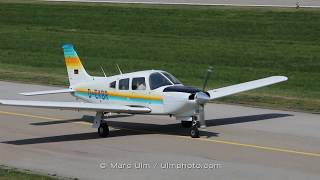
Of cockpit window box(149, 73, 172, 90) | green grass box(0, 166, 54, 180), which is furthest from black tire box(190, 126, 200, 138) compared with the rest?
green grass box(0, 166, 54, 180)

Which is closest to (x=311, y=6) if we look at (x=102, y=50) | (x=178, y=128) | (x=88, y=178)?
(x=102, y=50)

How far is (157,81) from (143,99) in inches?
25.0

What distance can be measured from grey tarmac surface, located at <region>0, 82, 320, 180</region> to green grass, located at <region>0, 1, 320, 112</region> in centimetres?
373

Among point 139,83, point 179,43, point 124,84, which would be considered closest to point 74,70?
point 124,84

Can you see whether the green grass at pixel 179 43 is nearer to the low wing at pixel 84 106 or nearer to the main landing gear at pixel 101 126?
the low wing at pixel 84 106

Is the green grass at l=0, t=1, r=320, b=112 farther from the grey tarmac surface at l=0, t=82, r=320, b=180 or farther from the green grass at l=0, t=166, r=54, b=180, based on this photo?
the green grass at l=0, t=166, r=54, b=180

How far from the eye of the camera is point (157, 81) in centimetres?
2169

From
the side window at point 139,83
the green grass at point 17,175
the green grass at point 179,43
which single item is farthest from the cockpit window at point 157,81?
the green grass at point 179,43

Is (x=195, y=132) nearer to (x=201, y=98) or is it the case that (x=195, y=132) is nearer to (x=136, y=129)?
(x=201, y=98)

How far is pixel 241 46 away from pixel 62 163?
24.7m

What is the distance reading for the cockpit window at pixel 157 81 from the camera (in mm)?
21594

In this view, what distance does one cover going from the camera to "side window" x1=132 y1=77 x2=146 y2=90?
71.6ft

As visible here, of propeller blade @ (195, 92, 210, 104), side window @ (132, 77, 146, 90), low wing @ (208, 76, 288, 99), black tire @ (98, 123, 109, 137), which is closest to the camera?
propeller blade @ (195, 92, 210, 104)

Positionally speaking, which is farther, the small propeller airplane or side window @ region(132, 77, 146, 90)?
side window @ region(132, 77, 146, 90)
